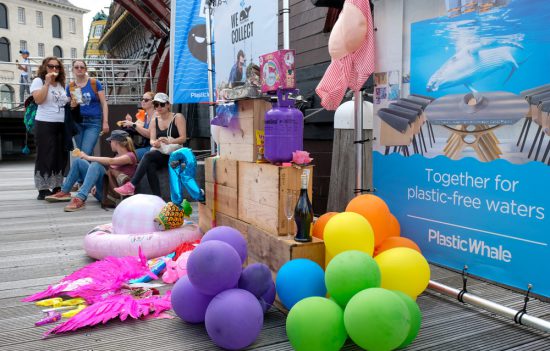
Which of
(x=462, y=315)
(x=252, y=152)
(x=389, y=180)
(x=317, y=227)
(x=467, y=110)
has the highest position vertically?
(x=467, y=110)

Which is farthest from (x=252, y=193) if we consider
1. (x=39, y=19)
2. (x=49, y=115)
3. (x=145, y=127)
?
(x=39, y=19)

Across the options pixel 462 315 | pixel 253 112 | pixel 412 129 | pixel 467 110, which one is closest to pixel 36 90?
pixel 253 112

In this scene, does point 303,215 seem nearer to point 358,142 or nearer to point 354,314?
point 354,314

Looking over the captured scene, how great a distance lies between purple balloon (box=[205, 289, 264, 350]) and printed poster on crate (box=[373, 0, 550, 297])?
1.62 meters

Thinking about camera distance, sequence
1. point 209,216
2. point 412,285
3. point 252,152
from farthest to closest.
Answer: point 209,216 < point 252,152 < point 412,285

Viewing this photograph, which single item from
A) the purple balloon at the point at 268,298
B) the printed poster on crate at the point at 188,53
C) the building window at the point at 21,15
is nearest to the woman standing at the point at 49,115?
the printed poster on crate at the point at 188,53

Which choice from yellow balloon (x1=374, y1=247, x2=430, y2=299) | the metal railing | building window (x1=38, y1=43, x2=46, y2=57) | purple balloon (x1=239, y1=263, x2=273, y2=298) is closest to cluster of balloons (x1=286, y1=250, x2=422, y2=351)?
yellow balloon (x1=374, y1=247, x2=430, y2=299)

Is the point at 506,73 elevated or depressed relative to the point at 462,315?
elevated

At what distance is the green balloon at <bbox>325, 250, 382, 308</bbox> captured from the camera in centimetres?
212

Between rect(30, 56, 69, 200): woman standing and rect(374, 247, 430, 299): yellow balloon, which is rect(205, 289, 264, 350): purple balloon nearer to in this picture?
rect(374, 247, 430, 299): yellow balloon

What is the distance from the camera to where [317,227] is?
3.02 m

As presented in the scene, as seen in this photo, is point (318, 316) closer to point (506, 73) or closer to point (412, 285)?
point (412, 285)

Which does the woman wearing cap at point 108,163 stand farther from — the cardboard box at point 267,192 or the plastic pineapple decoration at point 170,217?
the cardboard box at point 267,192

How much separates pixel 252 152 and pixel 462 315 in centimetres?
165
